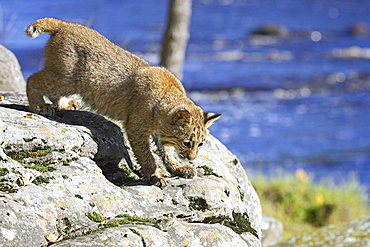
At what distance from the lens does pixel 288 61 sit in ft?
90.1

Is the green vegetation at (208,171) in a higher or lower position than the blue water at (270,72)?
lower

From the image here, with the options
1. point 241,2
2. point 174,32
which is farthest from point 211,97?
point 241,2

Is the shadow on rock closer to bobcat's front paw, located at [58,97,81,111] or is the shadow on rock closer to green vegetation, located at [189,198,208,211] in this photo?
bobcat's front paw, located at [58,97,81,111]

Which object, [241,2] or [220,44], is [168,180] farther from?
[241,2]

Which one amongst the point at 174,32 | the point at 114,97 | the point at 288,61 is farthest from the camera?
the point at 288,61

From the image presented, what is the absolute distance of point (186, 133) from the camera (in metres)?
4.94

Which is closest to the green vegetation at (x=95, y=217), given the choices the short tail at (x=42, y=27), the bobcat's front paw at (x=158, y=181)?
the bobcat's front paw at (x=158, y=181)

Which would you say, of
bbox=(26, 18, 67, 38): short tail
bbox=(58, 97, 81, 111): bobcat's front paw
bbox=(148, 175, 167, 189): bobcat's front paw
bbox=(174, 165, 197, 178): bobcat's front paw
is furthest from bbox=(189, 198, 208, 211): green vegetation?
bbox=(26, 18, 67, 38): short tail

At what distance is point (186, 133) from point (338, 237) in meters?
2.92

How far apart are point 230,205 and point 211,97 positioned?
52.7ft

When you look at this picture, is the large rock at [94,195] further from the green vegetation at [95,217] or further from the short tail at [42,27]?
the short tail at [42,27]

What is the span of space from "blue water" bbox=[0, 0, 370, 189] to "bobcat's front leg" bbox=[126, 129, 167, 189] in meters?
2.37

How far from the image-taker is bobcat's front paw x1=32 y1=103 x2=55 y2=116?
5.29 meters

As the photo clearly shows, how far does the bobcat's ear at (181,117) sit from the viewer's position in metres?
4.88
